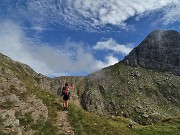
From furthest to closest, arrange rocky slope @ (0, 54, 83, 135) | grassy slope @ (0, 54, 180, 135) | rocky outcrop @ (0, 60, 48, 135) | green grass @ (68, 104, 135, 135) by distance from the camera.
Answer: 1. green grass @ (68, 104, 135, 135)
2. grassy slope @ (0, 54, 180, 135)
3. rocky slope @ (0, 54, 83, 135)
4. rocky outcrop @ (0, 60, 48, 135)

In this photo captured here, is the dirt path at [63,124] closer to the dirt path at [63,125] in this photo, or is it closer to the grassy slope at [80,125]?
the dirt path at [63,125]

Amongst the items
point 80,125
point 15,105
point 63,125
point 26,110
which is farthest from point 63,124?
point 15,105

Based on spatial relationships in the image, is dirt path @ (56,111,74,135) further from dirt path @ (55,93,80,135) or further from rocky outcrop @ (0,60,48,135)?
rocky outcrop @ (0,60,48,135)

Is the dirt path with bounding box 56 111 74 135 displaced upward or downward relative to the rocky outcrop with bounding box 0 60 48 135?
downward

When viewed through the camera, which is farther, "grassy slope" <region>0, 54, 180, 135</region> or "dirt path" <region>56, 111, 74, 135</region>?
"grassy slope" <region>0, 54, 180, 135</region>

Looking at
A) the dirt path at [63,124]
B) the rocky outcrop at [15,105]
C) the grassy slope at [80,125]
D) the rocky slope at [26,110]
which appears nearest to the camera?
the rocky outcrop at [15,105]

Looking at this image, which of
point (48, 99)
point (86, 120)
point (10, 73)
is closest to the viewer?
point (86, 120)

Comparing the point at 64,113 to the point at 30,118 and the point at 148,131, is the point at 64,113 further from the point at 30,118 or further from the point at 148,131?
the point at 148,131

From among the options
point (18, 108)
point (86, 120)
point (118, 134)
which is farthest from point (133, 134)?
point (18, 108)

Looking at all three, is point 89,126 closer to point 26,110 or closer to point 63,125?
point 63,125

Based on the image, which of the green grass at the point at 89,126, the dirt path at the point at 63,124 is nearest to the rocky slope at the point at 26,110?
the dirt path at the point at 63,124

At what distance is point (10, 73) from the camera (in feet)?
139

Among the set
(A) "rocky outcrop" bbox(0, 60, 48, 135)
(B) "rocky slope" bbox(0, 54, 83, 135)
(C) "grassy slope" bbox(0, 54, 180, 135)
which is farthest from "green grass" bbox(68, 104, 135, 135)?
(A) "rocky outcrop" bbox(0, 60, 48, 135)

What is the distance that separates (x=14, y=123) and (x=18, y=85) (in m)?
9.67
